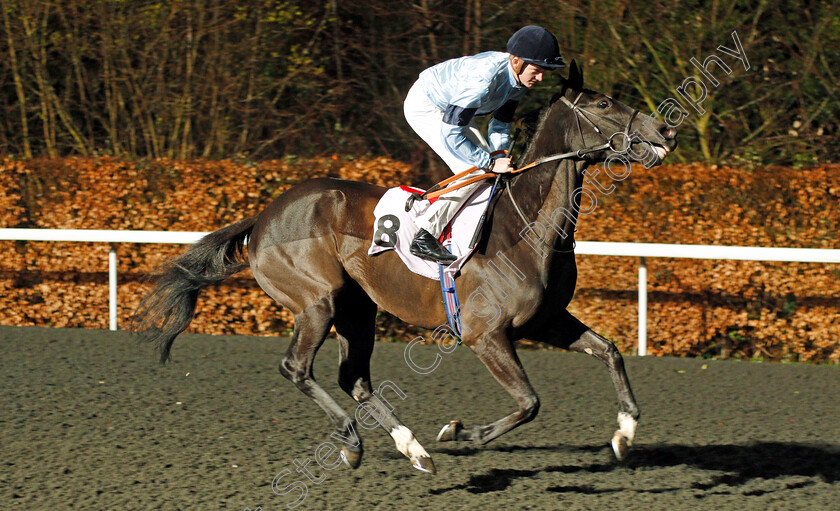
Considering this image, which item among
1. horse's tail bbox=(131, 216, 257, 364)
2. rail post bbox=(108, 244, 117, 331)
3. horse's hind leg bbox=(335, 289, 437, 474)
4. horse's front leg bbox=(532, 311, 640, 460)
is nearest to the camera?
horse's front leg bbox=(532, 311, 640, 460)

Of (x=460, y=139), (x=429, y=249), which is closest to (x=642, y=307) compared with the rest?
(x=429, y=249)

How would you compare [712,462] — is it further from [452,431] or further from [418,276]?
[418,276]

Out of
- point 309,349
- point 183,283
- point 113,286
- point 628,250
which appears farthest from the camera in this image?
point 113,286

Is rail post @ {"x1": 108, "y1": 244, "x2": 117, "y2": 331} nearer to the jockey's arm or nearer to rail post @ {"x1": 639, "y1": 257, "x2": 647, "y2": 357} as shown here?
rail post @ {"x1": 639, "y1": 257, "x2": 647, "y2": 357}

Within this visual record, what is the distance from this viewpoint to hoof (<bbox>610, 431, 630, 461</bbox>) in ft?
12.4

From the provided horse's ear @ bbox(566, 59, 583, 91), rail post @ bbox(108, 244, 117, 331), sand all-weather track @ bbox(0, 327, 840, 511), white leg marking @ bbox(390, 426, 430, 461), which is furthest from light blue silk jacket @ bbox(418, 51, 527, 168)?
rail post @ bbox(108, 244, 117, 331)

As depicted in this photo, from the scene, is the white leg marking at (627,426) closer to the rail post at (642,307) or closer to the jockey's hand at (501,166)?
the jockey's hand at (501,166)

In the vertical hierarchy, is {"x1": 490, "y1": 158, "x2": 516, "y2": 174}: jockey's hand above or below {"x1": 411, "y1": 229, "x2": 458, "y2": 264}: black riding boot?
above

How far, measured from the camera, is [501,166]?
12.9 feet

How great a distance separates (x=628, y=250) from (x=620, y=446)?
307 centimetres

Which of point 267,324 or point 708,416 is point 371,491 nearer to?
point 708,416

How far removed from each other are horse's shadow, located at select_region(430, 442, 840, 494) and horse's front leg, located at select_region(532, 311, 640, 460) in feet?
0.80

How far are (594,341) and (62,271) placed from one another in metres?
5.60

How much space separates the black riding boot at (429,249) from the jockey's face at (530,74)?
0.79 m
